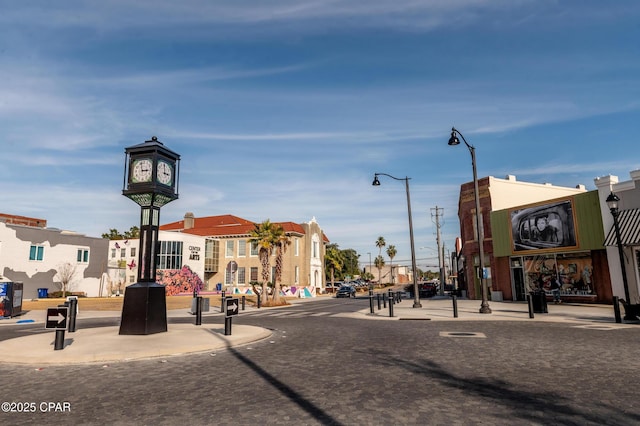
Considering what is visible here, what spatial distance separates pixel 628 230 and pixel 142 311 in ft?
77.1

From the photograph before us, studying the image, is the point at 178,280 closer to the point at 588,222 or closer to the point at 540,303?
the point at 540,303

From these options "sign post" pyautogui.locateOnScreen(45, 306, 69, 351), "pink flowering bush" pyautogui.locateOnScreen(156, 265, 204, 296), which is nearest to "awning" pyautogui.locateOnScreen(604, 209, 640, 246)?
"sign post" pyautogui.locateOnScreen(45, 306, 69, 351)

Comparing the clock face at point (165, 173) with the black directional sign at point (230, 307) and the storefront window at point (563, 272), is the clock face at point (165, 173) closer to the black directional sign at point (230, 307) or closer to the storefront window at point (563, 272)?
the black directional sign at point (230, 307)

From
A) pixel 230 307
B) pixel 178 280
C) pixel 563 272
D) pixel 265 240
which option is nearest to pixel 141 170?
pixel 230 307

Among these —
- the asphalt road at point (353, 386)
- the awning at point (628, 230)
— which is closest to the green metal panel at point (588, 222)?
the awning at point (628, 230)

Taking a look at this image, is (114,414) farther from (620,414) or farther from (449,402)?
(620,414)

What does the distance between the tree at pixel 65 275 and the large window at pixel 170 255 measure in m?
10.4

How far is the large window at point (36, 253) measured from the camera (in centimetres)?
3975

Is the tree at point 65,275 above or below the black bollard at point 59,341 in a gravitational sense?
above

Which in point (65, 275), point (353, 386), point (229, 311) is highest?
point (65, 275)

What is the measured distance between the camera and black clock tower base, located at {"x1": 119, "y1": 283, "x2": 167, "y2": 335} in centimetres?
1202

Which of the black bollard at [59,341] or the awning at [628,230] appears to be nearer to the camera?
the black bollard at [59,341]

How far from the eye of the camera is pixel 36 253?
4019cm

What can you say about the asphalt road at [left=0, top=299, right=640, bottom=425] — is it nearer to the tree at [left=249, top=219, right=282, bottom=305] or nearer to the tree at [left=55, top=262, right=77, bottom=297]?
the tree at [left=249, top=219, right=282, bottom=305]
